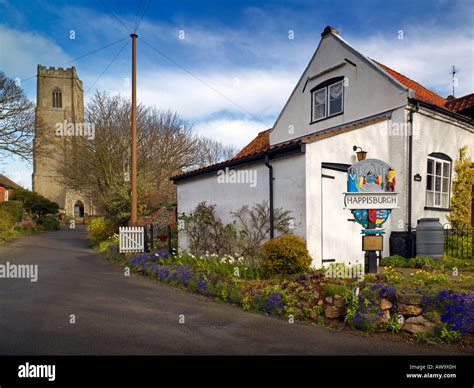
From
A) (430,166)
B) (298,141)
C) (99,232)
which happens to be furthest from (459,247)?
(99,232)

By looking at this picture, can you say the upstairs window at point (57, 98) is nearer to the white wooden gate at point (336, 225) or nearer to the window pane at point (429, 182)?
the white wooden gate at point (336, 225)

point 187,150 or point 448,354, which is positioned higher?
point 187,150

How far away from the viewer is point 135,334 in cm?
484

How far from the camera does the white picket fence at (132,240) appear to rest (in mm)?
12656

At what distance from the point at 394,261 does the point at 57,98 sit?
60.2 meters

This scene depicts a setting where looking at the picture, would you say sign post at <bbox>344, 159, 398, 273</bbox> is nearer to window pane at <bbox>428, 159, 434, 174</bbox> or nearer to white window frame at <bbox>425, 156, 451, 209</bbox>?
white window frame at <bbox>425, 156, 451, 209</bbox>

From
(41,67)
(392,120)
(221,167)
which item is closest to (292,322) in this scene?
(221,167)

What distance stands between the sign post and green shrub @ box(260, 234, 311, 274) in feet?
4.24

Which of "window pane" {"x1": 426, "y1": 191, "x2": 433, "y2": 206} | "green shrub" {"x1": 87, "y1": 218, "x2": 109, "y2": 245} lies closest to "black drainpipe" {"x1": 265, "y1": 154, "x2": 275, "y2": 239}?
"window pane" {"x1": 426, "y1": 191, "x2": 433, "y2": 206}

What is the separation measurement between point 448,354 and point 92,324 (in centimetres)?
542

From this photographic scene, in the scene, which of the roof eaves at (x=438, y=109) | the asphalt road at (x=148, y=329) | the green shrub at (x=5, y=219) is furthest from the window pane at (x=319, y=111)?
the green shrub at (x=5, y=219)

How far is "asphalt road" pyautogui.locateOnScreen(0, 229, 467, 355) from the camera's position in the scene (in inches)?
170

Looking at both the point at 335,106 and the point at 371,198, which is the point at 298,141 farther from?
the point at 335,106
